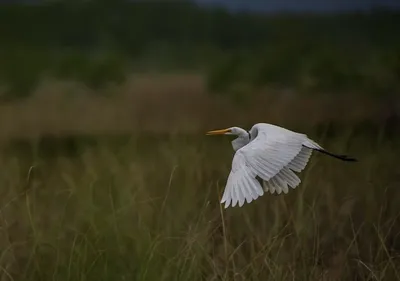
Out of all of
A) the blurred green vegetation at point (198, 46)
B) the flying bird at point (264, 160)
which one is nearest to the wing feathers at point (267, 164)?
the flying bird at point (264, 160)

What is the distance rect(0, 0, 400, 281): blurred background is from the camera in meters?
1.59

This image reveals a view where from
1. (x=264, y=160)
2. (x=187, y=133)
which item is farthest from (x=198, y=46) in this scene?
(x=264, y=160)

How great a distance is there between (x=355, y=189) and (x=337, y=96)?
10.5 inches

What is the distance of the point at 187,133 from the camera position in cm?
165

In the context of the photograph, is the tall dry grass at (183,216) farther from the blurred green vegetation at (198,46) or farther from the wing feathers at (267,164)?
the blurred green vegetation at (198,46)

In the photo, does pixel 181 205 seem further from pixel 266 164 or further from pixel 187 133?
pixel 266 164

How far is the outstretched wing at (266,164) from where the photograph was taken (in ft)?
4.46

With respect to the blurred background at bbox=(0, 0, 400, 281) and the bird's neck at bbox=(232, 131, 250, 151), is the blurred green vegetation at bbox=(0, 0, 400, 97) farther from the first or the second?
the bird's neck at bbox=(232, 131, 250, 151)

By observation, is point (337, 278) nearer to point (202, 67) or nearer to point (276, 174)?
point (276, 174)

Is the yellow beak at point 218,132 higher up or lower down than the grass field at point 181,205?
higher up

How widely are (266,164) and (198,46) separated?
1.36 feet

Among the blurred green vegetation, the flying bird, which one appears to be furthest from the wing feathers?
the blurred green vegetation

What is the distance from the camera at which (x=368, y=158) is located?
170 cm

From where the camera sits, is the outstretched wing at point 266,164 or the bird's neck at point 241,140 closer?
the outstretched wing at point 266,164
